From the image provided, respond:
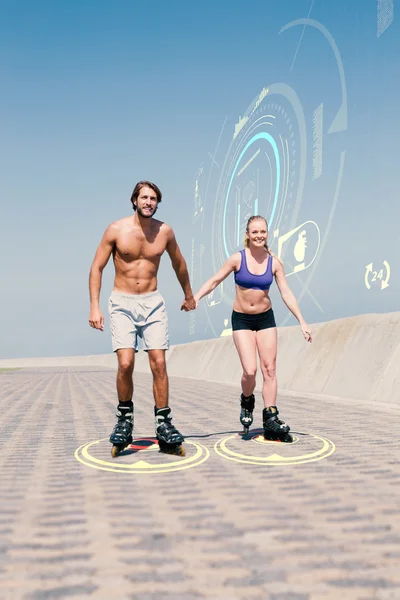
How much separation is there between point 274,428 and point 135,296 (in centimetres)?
152

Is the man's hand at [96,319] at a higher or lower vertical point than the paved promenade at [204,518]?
higher

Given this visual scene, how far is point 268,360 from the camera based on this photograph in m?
4.57

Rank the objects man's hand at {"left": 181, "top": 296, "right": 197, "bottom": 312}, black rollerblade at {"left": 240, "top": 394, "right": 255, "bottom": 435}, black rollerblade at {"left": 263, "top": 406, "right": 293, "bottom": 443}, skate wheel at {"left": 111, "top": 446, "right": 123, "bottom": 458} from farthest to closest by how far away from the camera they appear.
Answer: black rollerblade at {"left": 240, "top": 394, "right": 255, "bottom": 435} → man's hand at {"left": 181, "top": 296, "right": 197, "bottom": 312} → black rollerblade at {"left": 263, "top": 406, "right": 293, "bottom": 443} → skate wheel at {"left": 111, "top": 446, "right": 123, "bottom": 458}

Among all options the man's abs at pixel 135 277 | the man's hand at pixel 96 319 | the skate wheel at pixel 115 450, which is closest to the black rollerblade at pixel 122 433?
the skate wheel at pixel 115 450

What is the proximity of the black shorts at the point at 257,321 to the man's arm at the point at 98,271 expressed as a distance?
1.27 m

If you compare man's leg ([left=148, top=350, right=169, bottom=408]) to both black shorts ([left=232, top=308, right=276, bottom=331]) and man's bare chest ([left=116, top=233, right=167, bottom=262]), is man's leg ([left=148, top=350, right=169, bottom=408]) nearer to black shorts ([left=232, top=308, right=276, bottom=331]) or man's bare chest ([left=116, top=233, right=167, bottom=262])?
man's bare chest ([left=116, top=233, right=167, bottom=262])

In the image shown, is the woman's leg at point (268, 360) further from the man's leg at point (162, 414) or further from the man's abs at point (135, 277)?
the man's abs at point (135, 277)

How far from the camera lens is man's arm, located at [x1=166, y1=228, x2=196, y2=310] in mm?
4242

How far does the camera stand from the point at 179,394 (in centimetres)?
917

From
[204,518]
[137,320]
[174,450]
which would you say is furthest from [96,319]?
[204,518]

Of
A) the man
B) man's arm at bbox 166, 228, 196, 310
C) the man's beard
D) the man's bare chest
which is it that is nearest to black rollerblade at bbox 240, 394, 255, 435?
the man

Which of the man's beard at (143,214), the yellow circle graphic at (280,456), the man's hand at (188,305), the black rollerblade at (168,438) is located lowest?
the yellow circle graphic at (280,456)

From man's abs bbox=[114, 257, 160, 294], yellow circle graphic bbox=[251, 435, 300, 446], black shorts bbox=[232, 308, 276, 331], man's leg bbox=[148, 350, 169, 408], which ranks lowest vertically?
yellow circle graphic bbox=[251, 435, 300, 446]

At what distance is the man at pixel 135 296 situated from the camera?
4.00 metres
